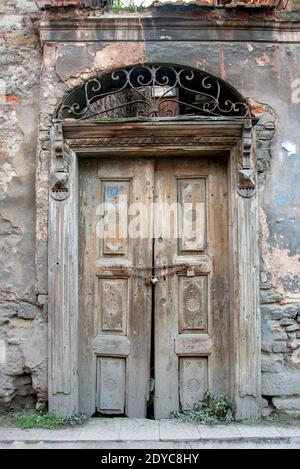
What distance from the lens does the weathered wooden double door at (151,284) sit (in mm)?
4191

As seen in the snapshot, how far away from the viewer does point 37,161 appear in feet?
13.4

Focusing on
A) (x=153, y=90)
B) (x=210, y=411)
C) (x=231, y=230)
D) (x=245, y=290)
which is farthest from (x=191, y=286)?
(x=153, y=90)

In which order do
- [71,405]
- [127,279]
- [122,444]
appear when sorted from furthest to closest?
[127,279], [71,405], [122,444]

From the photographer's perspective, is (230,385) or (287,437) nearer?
(287,437)

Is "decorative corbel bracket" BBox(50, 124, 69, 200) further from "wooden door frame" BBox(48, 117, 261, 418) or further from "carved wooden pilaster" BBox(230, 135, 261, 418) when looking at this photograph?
"carved wooden pilaster" BBox(230, 135, 261, 418)

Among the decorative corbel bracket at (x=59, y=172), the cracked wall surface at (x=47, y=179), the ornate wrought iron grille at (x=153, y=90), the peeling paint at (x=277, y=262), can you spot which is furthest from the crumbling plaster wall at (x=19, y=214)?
the peeling paint at (x=277, y=262)

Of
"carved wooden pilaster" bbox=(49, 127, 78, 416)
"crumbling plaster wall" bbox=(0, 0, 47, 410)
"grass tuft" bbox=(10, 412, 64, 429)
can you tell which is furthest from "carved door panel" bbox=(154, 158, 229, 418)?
"crumbling plaster wall" bbox=(0, 0, 47, 410)

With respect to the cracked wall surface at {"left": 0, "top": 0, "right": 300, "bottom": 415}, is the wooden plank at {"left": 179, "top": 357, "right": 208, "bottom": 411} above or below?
below

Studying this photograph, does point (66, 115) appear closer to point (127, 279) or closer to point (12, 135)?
point (12, 135)

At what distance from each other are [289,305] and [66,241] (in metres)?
1.93

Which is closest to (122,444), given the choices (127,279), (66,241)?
(127,279)

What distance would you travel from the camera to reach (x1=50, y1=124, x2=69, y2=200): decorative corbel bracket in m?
4.00

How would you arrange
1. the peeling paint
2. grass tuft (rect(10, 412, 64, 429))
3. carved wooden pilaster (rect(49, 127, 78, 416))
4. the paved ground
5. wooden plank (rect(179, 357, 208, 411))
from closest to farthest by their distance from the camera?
the paved ground, grass tuft (rect(10, 412, 64, 429)), carved wooden pilaster (rect(49, 127, 78, 416)), the peeling paint, wooden plank (rect(179, 357, 208, 411))

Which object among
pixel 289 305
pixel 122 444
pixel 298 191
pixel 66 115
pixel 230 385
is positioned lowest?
pixel 122 444
